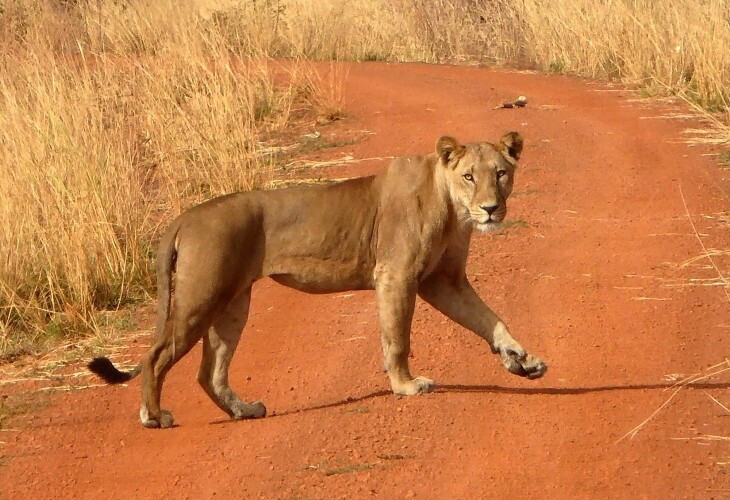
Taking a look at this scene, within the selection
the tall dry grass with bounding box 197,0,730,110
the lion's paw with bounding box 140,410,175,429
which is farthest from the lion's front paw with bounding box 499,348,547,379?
the tall dry grass with bounding box 197,0,730,110

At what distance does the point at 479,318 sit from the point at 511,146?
853mm

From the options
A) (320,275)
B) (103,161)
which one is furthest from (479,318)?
(103,161)

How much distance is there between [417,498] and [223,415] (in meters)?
1.85

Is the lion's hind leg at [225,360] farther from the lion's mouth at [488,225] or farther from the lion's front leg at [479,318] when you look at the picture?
the lion's mouth at [488,225]

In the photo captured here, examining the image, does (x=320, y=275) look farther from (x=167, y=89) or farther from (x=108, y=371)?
(x=167, y=89)

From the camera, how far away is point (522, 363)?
21.9 feet

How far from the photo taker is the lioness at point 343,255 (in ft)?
21.8

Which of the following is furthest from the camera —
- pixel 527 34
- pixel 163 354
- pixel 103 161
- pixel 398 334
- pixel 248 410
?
pixel 527 34

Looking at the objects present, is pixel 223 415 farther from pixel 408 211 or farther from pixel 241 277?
pixel 408 211

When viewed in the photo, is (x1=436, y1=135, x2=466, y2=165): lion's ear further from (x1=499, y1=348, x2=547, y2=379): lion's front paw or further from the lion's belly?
(x1=499, y1=348, x2=547, y2=379): lion's front paw

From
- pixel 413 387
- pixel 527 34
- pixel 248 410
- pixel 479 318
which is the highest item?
pixel 479 318

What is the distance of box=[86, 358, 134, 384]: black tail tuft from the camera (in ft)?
22.1

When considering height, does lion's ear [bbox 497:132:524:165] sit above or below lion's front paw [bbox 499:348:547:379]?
above

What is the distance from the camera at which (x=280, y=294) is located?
9266mm
